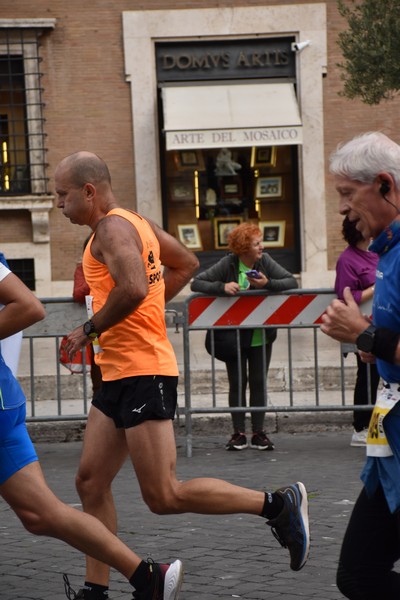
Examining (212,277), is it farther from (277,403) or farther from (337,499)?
(337,499)

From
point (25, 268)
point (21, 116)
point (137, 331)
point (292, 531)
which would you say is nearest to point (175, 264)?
point (137, 331)

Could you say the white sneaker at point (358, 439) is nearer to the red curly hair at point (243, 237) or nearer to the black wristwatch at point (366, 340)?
the red curly hair at point (243, 237)

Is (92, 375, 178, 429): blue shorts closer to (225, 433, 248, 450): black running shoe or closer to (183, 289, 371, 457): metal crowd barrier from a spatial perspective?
(183, 289, 371, 457): metal crowd barrier

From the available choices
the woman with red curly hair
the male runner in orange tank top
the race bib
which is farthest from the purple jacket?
the race bib

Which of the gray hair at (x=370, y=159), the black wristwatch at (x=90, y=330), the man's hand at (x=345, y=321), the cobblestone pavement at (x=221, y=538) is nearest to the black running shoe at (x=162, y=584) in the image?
the cobblestone pavement at (x=221, y=538)

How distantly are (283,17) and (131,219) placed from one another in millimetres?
13117

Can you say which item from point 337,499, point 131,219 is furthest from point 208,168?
point 131,219

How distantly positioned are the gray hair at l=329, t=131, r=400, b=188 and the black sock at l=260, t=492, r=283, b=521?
1966 millimetres

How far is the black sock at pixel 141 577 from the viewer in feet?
Result: 16.3

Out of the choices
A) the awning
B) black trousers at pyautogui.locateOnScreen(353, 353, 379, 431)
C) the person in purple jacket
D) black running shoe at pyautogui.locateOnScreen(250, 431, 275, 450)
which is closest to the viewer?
the person in purple jacket

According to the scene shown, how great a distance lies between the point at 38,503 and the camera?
476 centimetres

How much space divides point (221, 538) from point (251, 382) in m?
3.21

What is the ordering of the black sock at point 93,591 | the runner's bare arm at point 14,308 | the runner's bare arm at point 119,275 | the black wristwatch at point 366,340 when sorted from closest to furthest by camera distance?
the black wristwatch at point 366,340
the runner's bare arm at point 14,308
the runner's bare arm at point 119,275
the black sock at point 93,591

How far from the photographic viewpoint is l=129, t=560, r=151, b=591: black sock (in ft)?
16.3
